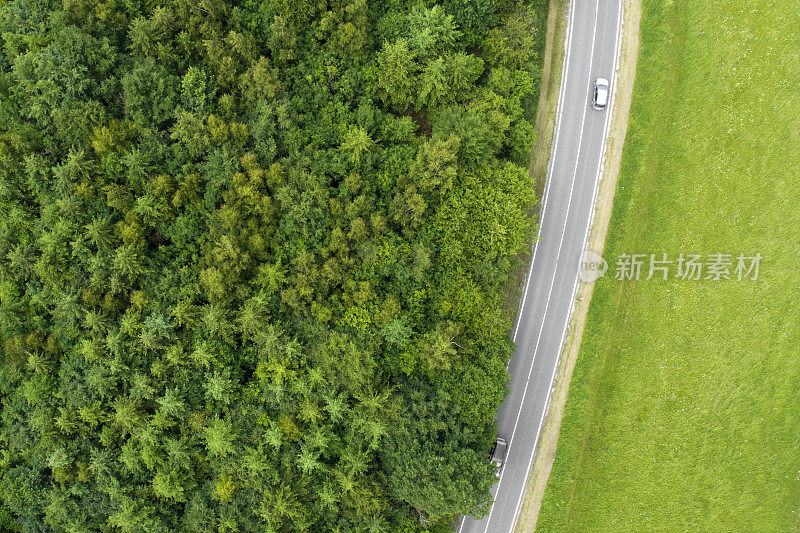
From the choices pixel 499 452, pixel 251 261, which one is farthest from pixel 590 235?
pixel 251 261

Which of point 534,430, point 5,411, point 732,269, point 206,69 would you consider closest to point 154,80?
point 206,69

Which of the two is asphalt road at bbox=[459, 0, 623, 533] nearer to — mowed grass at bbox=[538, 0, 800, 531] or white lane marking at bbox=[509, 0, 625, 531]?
white lane marking at bbox=[509, 0, 625, 531]

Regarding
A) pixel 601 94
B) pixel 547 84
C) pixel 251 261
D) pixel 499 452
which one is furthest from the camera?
pixel 547 84

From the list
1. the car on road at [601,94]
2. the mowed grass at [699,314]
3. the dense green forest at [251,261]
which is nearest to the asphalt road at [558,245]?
the car on road at [601,94]

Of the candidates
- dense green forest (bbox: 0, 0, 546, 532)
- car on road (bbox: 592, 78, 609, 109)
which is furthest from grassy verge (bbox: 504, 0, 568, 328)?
dense green forest (bbox: 0, 0, 546, 532)

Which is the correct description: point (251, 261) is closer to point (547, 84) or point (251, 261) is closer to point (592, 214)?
point (592, 214)

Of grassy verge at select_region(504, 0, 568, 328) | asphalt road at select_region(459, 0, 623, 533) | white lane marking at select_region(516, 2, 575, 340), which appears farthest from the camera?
grassy verge at select_region(504, 0, 568, 328)
